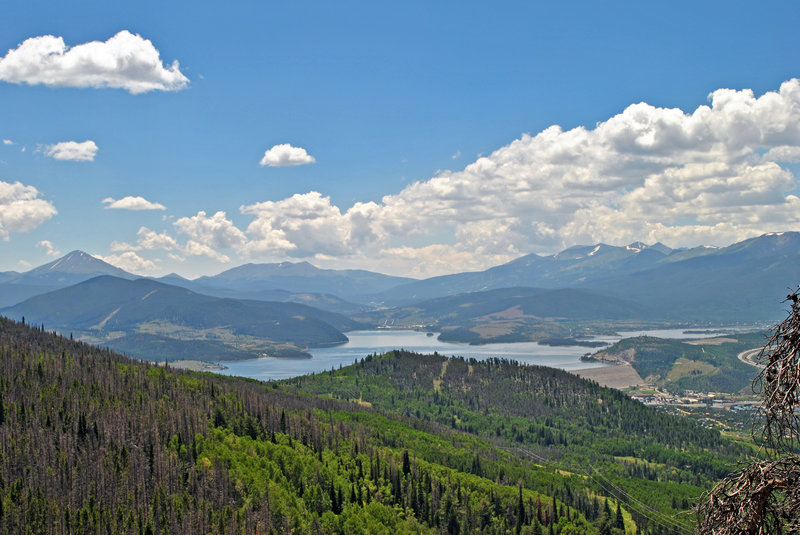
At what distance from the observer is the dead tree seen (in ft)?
50.8

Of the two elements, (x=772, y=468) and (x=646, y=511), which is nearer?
(x=772, y=468)

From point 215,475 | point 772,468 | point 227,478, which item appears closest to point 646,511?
point 227,478

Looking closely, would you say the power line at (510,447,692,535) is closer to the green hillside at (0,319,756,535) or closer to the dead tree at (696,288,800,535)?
the green hillside at (0,319,756,535)

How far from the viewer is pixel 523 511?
495ft

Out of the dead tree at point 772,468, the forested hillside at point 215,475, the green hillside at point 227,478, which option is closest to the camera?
the dead tree at point 772,468

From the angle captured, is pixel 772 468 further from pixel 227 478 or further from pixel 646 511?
pixel 646 511

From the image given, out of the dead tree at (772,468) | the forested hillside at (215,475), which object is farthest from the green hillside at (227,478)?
the dead tree at (772,468)

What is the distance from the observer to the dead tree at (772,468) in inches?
609

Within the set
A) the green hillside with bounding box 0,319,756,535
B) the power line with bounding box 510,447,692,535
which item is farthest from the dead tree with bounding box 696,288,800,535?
the power line with bounding box 510,447,692,535

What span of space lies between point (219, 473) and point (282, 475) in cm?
1908

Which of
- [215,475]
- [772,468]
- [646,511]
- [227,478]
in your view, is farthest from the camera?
[646,511]

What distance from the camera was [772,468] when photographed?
16.0m

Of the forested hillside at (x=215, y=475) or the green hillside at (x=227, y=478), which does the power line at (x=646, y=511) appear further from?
the forested hillside at (x=215, y=475)

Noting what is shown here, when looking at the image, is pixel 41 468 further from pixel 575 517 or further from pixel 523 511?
pixel 575 517
